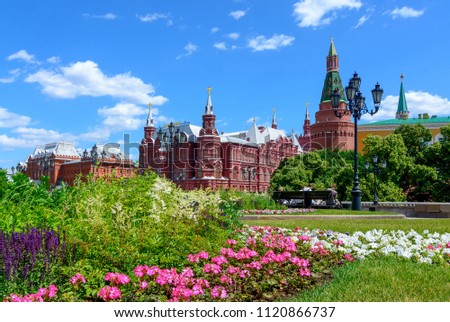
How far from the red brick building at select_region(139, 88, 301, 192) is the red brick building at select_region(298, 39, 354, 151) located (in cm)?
903

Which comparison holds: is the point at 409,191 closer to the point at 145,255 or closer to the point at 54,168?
the point at 145,255

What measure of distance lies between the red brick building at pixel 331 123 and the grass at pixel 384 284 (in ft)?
262

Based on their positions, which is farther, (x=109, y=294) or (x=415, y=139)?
(x=415, y=139)

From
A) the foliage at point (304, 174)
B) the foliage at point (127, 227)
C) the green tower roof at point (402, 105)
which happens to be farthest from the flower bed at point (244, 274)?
the green tower roof at point (402, 105)

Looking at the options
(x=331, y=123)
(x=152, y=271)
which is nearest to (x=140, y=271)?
(x=152, y=271)

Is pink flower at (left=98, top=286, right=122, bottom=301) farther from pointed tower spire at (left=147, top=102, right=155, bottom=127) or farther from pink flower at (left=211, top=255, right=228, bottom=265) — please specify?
pointed tower spire at (left=147, top=102, right=155, bottom=127)

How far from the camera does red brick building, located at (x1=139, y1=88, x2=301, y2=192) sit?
7088 centimetres

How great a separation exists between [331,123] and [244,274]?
8466cm

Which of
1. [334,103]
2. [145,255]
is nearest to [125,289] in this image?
[145,255]

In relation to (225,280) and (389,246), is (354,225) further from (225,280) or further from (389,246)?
(225,280)

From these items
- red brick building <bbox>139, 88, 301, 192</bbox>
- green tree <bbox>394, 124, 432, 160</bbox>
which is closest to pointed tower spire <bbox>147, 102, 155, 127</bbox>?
red brick building <bbox>139, 88, 301, 192</bbox>

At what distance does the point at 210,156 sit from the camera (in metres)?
70.8

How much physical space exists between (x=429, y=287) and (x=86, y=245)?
13.2 ft
